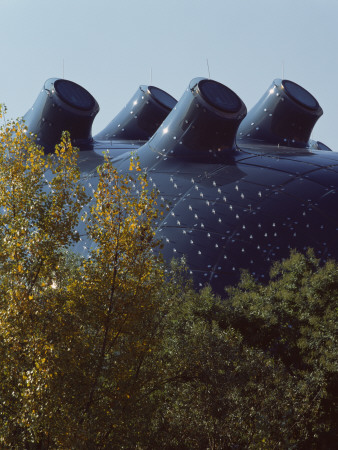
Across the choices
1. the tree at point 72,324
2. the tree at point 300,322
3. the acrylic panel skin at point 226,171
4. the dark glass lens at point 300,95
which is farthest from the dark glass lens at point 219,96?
the tree at point 72,324

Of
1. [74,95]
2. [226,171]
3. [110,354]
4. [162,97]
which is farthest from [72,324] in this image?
[162,97]

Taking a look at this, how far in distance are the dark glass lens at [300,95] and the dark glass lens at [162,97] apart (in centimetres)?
936

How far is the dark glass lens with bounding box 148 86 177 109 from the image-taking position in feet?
141

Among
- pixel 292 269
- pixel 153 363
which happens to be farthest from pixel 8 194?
pixel 292 269

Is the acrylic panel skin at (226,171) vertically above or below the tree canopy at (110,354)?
below

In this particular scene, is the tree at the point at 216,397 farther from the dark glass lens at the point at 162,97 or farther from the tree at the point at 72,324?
the dark glass lens at the point at 162,97

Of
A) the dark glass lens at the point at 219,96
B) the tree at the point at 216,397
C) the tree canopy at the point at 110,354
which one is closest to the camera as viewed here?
the tree canopy at the point at 110,354

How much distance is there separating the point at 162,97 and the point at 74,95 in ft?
30.9

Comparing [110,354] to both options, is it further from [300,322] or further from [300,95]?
[300,95]

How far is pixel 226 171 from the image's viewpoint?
26891 millimetres

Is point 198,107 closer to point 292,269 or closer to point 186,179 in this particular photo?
point 186,179

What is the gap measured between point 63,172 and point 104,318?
11.7 ft

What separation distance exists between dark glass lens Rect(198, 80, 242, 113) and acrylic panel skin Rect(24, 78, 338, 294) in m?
0.06

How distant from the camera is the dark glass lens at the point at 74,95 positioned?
3491 cm
